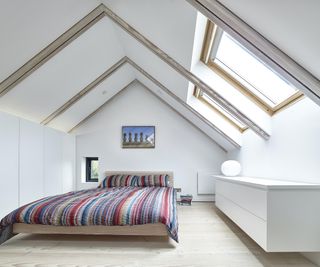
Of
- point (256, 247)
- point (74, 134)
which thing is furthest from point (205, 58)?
point (74, 134)

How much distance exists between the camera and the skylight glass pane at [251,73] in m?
2.56

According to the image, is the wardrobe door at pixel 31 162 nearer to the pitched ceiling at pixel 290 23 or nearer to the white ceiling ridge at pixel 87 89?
the white ceiling ridge at pixel 87 89

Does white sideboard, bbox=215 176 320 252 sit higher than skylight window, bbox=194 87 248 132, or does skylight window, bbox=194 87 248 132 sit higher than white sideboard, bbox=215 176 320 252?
skylight window, bbox=194 87 248 132

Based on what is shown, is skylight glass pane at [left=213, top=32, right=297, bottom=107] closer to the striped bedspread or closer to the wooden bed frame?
the striped bedspread

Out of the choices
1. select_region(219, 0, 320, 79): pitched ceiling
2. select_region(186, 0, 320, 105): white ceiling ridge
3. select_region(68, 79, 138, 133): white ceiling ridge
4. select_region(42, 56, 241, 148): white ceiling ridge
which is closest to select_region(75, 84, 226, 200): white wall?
select_region(68, 79, 138, 133): white ceiling ridge

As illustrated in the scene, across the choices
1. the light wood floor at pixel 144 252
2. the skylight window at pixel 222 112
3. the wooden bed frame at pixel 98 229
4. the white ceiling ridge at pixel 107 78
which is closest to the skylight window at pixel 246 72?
the skylight window at pixel 222 112

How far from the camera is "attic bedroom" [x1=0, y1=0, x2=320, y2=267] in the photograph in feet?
6.15

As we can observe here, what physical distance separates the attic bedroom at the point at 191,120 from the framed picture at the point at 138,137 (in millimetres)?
718

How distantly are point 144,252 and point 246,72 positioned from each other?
2.11 m

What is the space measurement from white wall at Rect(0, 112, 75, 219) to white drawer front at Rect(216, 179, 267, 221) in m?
2.66

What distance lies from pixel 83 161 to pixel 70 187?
0.56 meters

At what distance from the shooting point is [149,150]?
201 inches

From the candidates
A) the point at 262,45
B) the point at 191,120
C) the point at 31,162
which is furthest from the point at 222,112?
the point at 31,162

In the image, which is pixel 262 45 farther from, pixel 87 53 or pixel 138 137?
pixel 138 137
